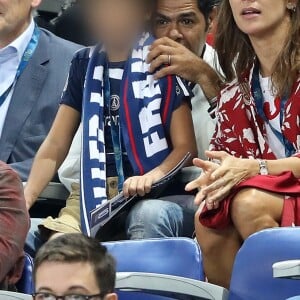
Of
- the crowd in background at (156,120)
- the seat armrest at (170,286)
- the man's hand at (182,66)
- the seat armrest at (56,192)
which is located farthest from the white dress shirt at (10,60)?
the seat armrest at (170,286)

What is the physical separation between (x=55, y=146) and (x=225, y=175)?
1.00 m

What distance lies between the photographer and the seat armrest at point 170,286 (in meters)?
2.60

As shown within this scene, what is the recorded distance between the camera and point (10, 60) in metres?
4.17

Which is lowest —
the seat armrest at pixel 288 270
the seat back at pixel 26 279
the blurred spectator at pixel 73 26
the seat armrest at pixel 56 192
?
the seat back at pixel 26 279

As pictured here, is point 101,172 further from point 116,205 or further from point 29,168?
Answer: point 29,168

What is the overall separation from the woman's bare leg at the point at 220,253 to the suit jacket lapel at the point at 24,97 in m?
1.31

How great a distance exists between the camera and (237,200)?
2.80 m

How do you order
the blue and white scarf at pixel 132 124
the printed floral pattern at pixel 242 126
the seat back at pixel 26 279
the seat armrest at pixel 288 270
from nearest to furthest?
the seat armrest at pixel 288 270
the seat back at pixel 26 279
the printed floral pattern at pixel 242 126
the blue and white scarf at pixel 132 124

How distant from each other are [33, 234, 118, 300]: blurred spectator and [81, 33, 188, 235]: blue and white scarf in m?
1.06

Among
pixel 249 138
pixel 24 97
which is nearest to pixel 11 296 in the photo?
pixel 249 138

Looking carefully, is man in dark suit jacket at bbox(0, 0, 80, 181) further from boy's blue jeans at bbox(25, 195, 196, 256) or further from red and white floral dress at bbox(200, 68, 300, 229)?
red and white floral dress at bbox(200, 68, 300, 229)

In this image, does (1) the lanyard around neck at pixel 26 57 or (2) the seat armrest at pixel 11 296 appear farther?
(1) the lanyard around neck at pixel 26 57

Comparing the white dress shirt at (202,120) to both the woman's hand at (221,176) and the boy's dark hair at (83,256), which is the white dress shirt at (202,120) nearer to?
the woman's hand at (221,176)

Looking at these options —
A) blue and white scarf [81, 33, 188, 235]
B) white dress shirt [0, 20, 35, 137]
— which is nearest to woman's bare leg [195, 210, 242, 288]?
blue and white scarf [81, 33, 188, 235]
